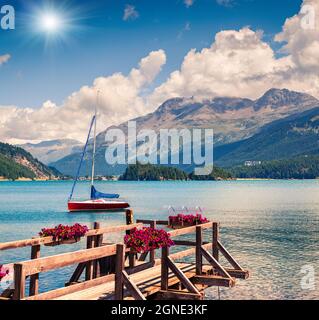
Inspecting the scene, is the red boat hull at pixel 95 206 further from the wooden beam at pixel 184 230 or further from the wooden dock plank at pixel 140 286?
the wooden dock plank at pixel 140 286

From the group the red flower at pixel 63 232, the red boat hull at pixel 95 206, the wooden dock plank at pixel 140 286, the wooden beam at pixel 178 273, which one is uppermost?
the red flower at pixel 63 232

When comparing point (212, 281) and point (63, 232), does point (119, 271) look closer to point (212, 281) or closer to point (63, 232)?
point (63, 232)

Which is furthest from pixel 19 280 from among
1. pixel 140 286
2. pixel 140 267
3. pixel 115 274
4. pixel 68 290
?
pixel 140 267

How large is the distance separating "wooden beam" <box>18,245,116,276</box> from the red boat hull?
9559 centimetres

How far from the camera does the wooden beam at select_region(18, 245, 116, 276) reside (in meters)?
12.4

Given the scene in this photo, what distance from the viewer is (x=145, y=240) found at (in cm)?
1780

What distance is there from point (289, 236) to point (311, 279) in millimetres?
26274

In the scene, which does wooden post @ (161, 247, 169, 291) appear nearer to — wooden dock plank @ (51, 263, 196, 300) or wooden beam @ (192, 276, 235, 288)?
wooden dock plank @ (51, 263, 196, 300)

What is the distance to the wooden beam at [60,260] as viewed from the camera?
40.6ft

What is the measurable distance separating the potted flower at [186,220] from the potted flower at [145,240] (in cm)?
530

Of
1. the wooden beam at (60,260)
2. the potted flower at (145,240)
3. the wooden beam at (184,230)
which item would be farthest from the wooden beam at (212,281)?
the wooden beam at (60,260)
